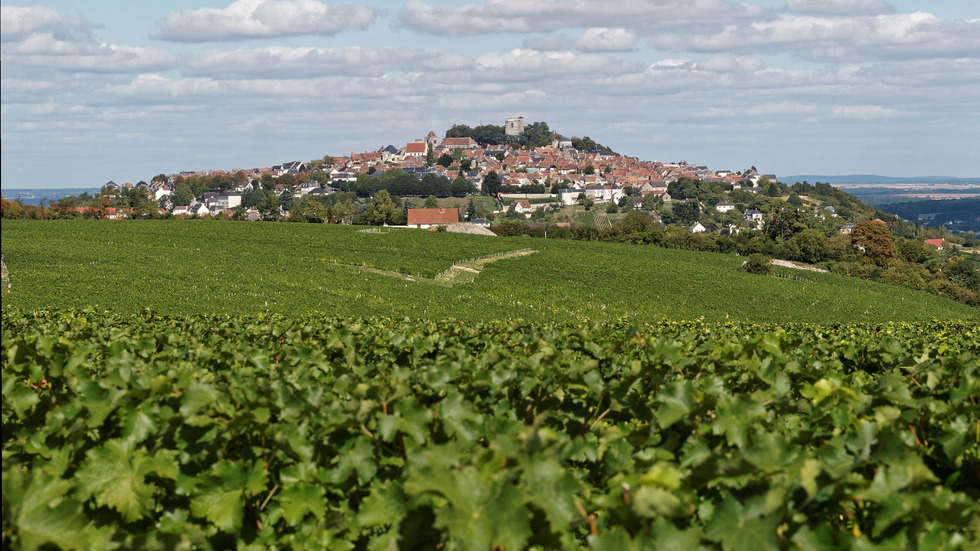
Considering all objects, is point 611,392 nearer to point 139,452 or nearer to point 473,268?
point 139,452

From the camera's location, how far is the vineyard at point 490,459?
263cm

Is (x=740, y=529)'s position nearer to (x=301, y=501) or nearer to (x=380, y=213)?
(x=301, y=501)

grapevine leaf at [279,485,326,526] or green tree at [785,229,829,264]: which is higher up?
grapevine leaf at [279,485,326,526]

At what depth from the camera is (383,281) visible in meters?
52.0

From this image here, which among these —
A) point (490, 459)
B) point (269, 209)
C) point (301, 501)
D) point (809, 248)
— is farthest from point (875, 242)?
point (490, 459)

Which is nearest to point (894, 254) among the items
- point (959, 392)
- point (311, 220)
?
point (311, 220)

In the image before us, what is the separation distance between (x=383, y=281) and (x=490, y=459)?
49507mm

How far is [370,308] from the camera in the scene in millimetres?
43500

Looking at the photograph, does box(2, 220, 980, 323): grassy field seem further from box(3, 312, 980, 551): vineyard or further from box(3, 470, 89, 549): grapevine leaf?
box(3, 470, 89, 549): grapevine leaf

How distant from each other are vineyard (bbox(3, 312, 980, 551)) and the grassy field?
30.9 metres

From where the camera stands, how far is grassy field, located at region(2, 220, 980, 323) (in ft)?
141

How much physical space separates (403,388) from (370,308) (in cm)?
4013

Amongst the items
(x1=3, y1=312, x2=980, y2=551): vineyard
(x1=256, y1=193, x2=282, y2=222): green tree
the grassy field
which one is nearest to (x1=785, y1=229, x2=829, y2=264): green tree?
the grassy field

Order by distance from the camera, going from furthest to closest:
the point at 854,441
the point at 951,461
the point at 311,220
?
the point at 311,220
the point at 951,461
the point at 854,441
